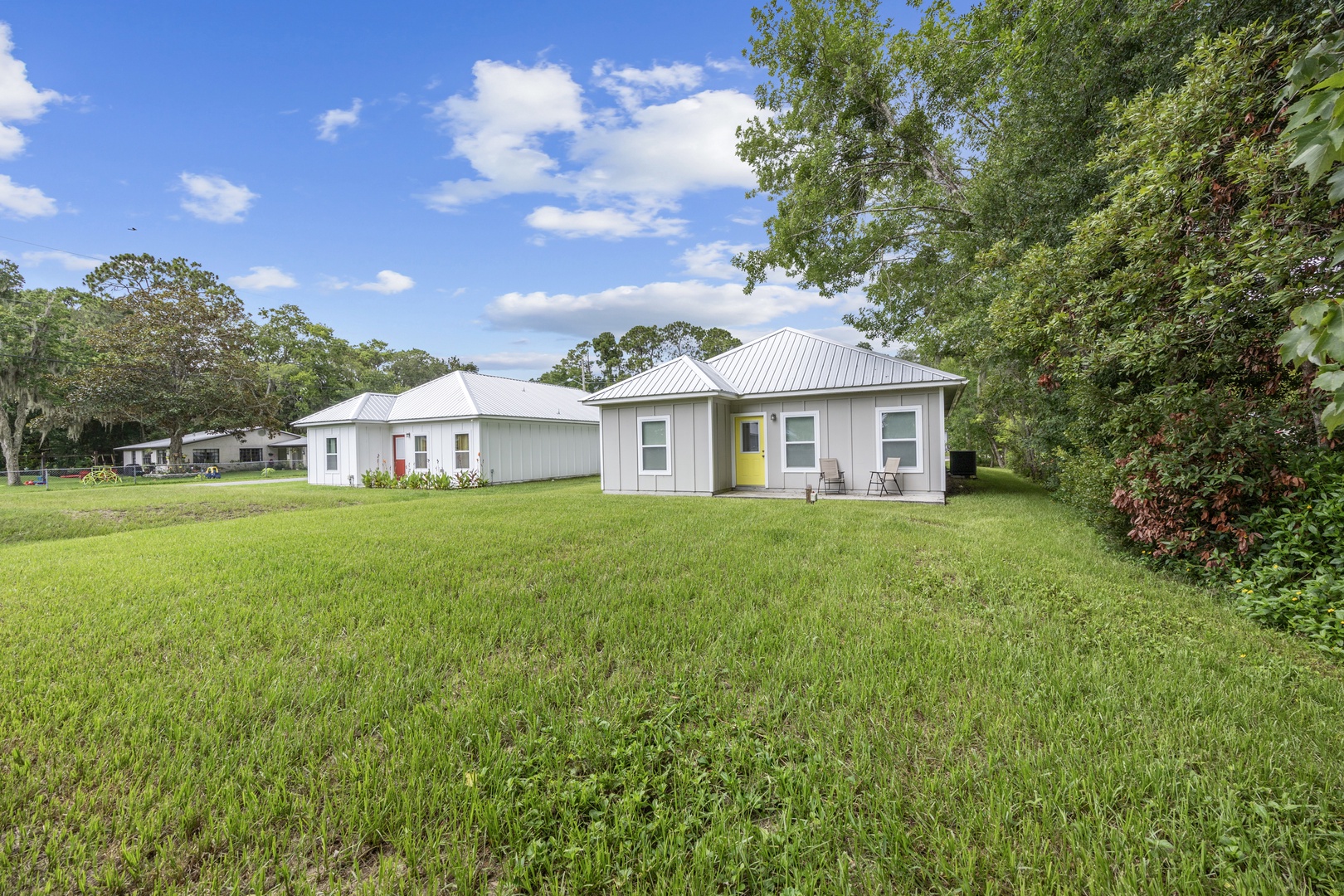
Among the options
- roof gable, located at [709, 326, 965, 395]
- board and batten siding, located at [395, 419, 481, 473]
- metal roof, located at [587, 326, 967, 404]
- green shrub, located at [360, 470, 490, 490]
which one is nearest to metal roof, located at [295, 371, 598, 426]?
board and batten siding, located at [395, 419, 481, 473]

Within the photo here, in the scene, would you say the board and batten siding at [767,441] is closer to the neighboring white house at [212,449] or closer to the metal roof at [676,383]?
the metal roof at [676,383]

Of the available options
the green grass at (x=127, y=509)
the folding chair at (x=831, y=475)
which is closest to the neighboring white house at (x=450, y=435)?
the green grass at (x=127, y=509)

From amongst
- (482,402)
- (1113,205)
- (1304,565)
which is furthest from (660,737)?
(482,402)

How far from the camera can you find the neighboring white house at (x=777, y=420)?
1131 centimetres

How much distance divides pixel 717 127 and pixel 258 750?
645 inches

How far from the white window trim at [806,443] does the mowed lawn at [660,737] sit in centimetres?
727

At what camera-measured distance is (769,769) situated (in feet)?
7.45

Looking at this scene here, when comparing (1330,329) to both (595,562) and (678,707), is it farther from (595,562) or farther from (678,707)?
(595,562)

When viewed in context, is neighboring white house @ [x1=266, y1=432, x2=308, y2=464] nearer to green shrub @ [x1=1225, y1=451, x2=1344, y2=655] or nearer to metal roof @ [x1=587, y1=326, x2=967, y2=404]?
metal roof @ [x1=587, y1=326, x2=967, y2=404]

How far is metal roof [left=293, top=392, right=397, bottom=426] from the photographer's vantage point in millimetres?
18609

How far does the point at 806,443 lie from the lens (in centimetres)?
1238

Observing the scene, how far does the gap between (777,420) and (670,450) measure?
2841 millimetres

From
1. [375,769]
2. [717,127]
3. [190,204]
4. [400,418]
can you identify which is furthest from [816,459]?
[190,204]

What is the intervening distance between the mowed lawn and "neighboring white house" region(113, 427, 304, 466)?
4029 cm
